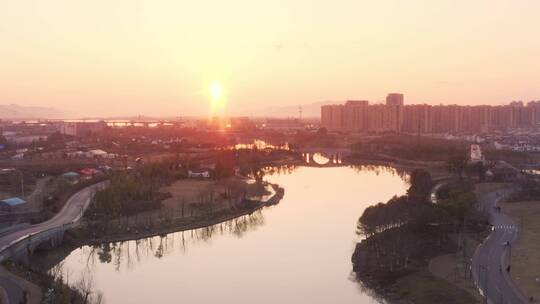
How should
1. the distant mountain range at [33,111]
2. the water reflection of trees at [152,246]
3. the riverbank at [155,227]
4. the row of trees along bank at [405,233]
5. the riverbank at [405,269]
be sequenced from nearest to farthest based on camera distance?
the riverbank at [405,269], the row of trees along bank at [405,233], the water reflection of trees at [152,246], the riverbank at [155,227], the distant mountain range at [33,111]

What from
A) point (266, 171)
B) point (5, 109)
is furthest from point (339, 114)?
point (5, 109)

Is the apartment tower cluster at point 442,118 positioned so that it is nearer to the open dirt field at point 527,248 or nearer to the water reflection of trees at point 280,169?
the water reflection of trees at point 280,169

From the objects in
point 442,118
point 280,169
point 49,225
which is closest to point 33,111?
point 442,118

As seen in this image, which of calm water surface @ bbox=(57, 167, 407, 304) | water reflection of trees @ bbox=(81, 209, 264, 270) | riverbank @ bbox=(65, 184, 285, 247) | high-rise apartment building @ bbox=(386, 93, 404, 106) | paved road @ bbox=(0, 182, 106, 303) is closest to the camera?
paved road @ bbox=(0, 182, 106, 303)

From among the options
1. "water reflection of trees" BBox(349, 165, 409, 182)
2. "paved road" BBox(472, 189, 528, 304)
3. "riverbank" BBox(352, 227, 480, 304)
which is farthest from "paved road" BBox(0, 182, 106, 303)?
"water reflection of trees" BBox(349, 165, 409, 182)

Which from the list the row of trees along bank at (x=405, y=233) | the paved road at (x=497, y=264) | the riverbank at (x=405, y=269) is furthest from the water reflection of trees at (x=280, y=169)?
the riverbank at (x=405, y=269)

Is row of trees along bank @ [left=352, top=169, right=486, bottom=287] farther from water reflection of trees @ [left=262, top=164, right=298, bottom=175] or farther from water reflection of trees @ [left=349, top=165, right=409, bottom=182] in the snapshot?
water reflection of trees @ [left=262, top=164, right=298, bottom=175]

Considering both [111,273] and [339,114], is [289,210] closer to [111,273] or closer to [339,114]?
[111,273]
